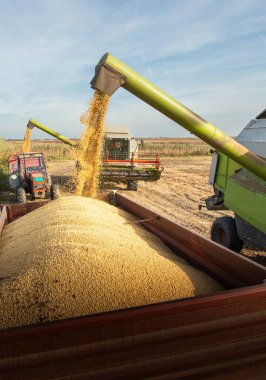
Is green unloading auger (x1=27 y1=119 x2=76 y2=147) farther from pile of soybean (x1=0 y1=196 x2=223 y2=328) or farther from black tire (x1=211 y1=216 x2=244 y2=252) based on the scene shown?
pile of soybean (x1=0 y1=196 x2=223 y2=328)

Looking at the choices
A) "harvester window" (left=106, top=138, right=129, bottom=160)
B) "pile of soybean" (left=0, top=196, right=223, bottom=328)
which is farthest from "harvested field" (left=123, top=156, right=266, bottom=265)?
"pile of soybean" (left=0, top=196, right=223, bottom=328)

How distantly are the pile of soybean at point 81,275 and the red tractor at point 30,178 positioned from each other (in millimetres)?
7466

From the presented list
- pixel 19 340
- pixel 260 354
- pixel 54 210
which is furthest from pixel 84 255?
pixel 54 210

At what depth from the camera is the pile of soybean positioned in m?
1.92

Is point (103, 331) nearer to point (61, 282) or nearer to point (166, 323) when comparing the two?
point (166, 323)

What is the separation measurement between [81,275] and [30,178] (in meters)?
9.15

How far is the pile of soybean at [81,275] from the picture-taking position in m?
1.92

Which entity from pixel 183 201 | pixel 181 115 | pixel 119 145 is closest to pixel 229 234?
pixel 181 115

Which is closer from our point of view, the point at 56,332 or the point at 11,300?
the point at 56,332

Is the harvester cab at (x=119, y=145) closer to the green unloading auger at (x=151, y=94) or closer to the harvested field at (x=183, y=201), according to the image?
the harvested field at (x=183, y=201)

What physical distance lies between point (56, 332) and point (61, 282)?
63 centimetres

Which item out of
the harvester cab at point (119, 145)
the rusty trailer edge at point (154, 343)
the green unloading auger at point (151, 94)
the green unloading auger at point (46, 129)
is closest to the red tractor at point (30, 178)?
the green unloading auger at point (46, 129)

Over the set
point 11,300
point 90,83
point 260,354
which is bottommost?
point 260,354

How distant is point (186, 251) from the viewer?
10.3ft
